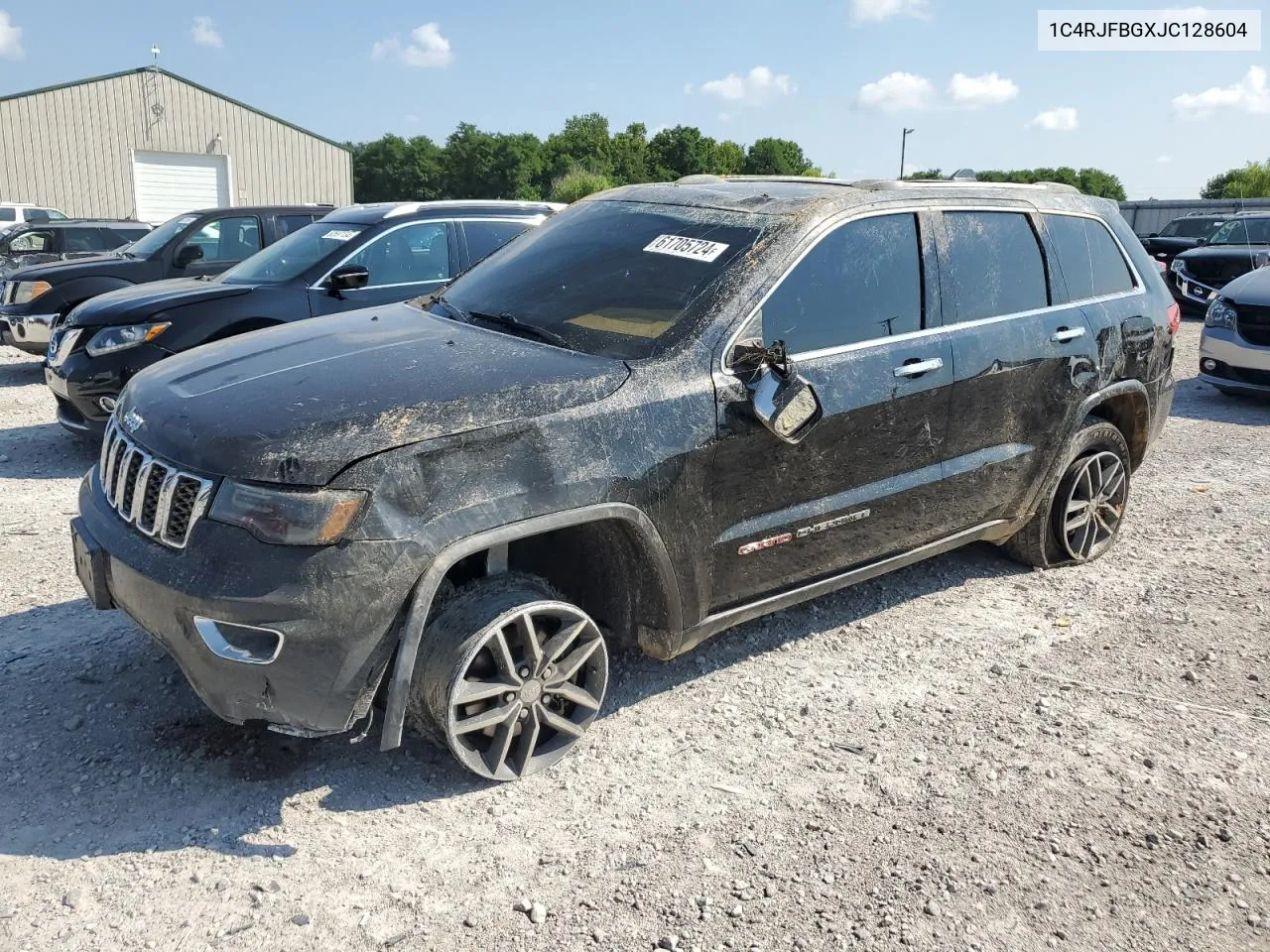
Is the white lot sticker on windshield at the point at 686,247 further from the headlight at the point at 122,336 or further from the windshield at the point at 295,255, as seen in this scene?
the headlight at the point at 122,336

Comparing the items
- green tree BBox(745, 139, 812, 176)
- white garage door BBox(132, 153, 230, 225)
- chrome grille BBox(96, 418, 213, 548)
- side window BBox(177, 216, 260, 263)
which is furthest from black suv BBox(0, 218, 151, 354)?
green tree BBox(745, 139, 812, 176)

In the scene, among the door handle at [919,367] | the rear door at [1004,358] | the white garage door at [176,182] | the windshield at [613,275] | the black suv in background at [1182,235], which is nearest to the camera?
the windshield at [613,275]

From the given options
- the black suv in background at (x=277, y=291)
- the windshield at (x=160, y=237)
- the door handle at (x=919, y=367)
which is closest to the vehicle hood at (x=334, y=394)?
the door handle at (x=919, y=367)

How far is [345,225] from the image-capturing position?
763cm

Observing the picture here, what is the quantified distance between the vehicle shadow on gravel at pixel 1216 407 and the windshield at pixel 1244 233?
22.0 ft

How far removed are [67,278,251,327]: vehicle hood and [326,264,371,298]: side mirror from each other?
63 cm

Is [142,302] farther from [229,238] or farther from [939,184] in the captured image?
[939,184]

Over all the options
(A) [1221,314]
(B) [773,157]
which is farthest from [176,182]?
(B) [773,157]

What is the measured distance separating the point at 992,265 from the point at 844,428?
1261 mm

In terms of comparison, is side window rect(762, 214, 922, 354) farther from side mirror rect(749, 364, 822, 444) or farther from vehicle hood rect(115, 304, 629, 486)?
vehicle hood rect(115, 304, 629, 486)

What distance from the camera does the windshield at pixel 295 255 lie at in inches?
289

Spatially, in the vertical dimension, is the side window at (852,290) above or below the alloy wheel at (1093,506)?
above

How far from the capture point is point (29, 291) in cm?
985

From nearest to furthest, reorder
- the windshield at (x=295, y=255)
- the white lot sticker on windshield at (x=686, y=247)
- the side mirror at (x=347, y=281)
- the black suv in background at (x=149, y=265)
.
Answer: the white lot sticker on windshield at (x=686, y=247)
the side mirror at (x=347, y=281)
the windshield at (x=295, y=255)
the black suv in background at (x=149, y=265)
